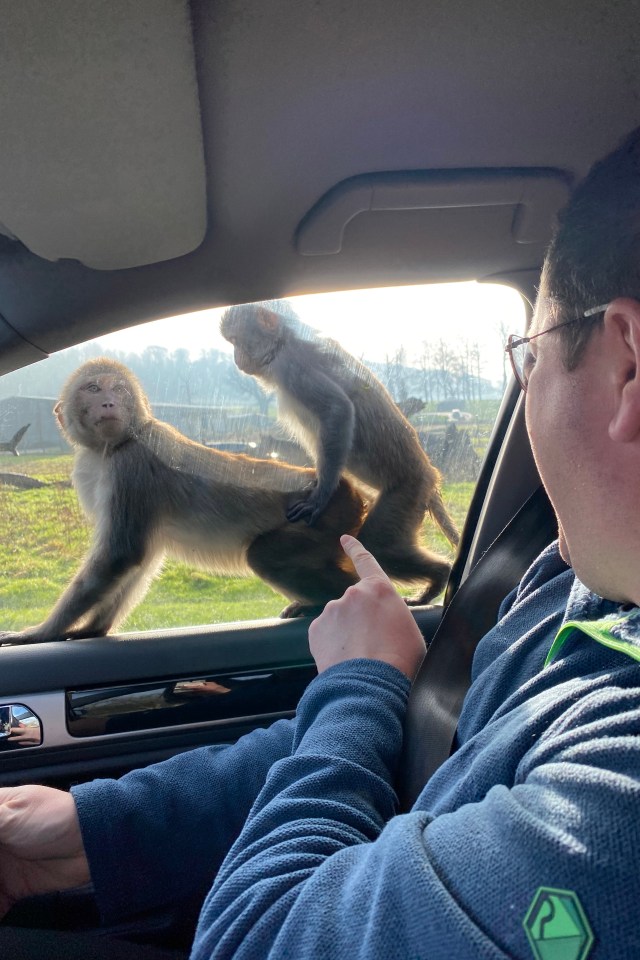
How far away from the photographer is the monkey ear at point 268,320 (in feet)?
8.30

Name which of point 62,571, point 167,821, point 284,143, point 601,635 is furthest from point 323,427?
point 601,635

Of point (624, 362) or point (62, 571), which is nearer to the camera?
point (624, 362)

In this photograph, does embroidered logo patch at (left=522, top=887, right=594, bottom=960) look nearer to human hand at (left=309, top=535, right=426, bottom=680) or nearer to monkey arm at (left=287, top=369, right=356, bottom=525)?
human hand at (left=309, top=535, right=426, bottom=680)

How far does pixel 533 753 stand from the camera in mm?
896

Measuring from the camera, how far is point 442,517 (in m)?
3.15

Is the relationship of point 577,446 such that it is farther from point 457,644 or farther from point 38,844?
point 38,844

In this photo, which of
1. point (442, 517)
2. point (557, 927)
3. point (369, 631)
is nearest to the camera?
point (557, 927)

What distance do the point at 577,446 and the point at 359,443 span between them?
2.09m

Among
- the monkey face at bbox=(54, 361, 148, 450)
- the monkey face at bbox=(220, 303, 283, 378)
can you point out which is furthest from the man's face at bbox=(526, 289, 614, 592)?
the monkey face at bbox=(54, 361, 148, 450)

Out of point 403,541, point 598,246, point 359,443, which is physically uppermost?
point 598,246

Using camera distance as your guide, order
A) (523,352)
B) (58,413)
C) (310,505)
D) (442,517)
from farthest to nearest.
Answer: (442,517)
(310,505)
(58,413)
(523,352)

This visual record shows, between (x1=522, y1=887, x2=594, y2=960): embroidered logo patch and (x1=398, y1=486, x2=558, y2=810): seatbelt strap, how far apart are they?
75cm

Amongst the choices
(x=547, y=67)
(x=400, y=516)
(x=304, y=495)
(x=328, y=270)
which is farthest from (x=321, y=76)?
(x=400, y=516)

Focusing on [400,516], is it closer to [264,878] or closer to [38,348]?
[38,348]
